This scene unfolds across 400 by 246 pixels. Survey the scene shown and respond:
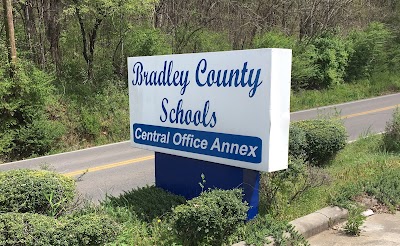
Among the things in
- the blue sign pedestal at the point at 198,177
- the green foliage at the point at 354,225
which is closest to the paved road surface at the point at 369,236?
the green foliage at the point at 354,225

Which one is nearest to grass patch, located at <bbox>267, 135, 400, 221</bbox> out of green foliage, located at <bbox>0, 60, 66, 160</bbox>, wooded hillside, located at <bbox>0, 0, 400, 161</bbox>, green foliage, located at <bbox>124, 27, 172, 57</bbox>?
wooded hillside, located at <bbox>0, 0, 400, 161</bbox>

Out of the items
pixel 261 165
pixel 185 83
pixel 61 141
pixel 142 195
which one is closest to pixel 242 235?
pixel 261 165

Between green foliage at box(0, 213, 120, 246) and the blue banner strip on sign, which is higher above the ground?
the blue banner strip on sign

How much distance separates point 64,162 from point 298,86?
14.8 meters

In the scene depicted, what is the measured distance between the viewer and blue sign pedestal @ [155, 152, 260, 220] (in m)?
4.66

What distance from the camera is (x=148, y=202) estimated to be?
202 inches

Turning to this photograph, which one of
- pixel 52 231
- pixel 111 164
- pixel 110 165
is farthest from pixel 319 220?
pixel 111 164

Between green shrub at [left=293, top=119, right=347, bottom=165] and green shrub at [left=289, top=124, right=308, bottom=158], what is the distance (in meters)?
0.29

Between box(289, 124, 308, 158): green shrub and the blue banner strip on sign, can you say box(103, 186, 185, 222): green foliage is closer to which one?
the blue banner strip on sign

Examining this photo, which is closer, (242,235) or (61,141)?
(242,235)

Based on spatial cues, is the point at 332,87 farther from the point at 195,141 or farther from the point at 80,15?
the point at 195,141

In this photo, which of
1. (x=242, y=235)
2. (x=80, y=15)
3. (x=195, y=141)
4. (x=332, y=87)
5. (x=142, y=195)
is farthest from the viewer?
(x=332, y=87)

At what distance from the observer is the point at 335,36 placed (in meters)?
24.7

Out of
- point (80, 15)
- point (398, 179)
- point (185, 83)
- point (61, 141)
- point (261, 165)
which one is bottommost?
point (61, 141)
